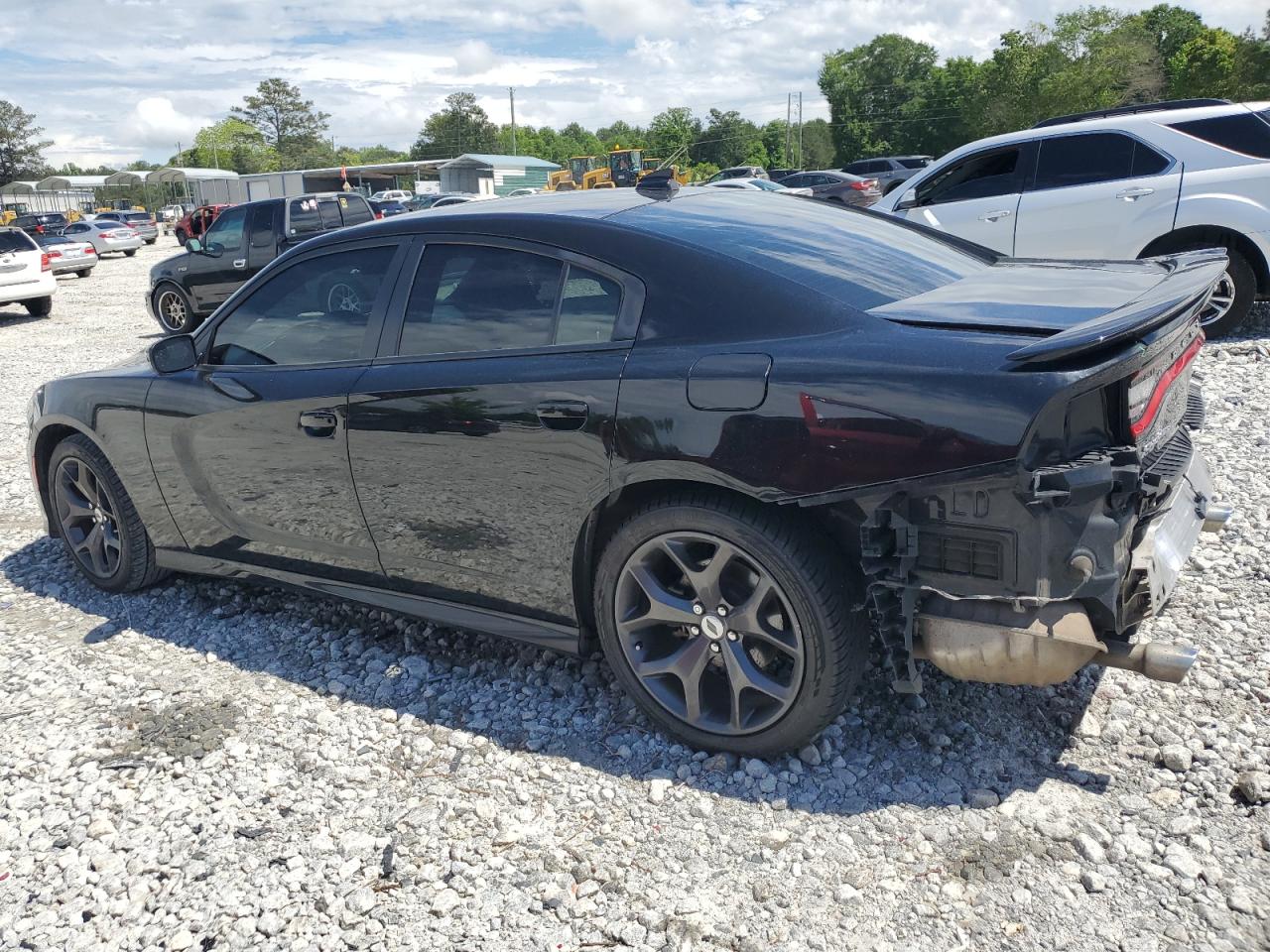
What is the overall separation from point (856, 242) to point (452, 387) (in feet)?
4.71

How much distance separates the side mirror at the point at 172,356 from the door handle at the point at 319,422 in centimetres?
76

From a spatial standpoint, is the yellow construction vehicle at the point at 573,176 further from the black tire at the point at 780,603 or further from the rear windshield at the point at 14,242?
the black tire at the point at 780,603

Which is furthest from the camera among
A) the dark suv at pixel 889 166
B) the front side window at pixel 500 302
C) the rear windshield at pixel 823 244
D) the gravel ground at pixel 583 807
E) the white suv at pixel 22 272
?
the dark suv at pixel 889 166

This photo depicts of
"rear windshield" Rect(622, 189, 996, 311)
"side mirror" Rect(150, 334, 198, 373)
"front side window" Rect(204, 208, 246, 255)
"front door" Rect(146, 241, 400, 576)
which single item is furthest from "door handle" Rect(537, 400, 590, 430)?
"front side window" Rect(204, 208, 246, 255)

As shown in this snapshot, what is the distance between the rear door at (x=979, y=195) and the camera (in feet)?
27.4

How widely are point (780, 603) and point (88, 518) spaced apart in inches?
137

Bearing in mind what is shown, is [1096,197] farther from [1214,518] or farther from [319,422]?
[319,422]

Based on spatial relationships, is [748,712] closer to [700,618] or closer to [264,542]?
[700,618]

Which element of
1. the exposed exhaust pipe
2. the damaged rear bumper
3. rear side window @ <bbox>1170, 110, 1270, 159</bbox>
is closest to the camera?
the damaged rear bumper

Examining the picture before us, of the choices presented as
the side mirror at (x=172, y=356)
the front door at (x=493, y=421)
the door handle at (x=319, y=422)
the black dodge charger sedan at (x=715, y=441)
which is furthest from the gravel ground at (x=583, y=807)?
the side mirror at (x=172, y=356)

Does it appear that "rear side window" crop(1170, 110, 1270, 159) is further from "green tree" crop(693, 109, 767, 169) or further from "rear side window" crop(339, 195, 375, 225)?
"green tree" crop(693, 109, 767, 169)

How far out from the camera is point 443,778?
3059mm

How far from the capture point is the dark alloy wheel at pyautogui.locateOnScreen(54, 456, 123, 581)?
451 centimetres

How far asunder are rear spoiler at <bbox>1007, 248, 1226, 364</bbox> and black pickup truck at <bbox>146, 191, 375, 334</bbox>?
12.4 metres
